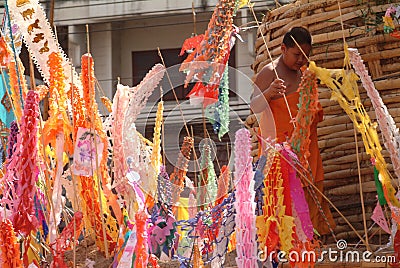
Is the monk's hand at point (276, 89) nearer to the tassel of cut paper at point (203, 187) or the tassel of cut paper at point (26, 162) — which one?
the tassel of cut paper at point (203, 187)

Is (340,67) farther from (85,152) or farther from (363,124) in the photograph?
(85,152)

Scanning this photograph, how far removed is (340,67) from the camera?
9.06ft

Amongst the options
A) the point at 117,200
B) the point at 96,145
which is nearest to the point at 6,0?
the point at 96,145

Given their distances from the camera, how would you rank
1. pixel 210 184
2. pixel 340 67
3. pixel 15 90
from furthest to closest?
1. pixel 340 67
2. pixel 210 184
3. pixel 15 90

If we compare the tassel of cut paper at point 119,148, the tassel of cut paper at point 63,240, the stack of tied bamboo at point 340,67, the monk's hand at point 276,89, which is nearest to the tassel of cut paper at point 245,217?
the tassel of cut paper at point 63,240

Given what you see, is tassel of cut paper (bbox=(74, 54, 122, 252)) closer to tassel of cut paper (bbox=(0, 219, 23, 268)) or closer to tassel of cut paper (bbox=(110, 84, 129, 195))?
tassel of cut paper (bbox=(110, 84, 129, 195))

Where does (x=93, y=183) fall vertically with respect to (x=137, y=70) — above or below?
below

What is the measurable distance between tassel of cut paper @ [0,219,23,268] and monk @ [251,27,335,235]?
0.75m

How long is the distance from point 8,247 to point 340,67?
152 cm

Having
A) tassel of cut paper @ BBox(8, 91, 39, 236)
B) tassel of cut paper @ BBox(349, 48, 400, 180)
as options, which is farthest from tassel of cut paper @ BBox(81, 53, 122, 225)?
tassel of cut paper @ BBox(349, 48, 400, 180)

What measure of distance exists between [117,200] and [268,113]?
1.41ft

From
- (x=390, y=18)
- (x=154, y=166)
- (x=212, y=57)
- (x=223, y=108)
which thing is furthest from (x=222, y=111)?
(x=390, y=18)

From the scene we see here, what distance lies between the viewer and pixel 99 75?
7.77 metres

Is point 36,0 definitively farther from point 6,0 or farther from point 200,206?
point 200,206
